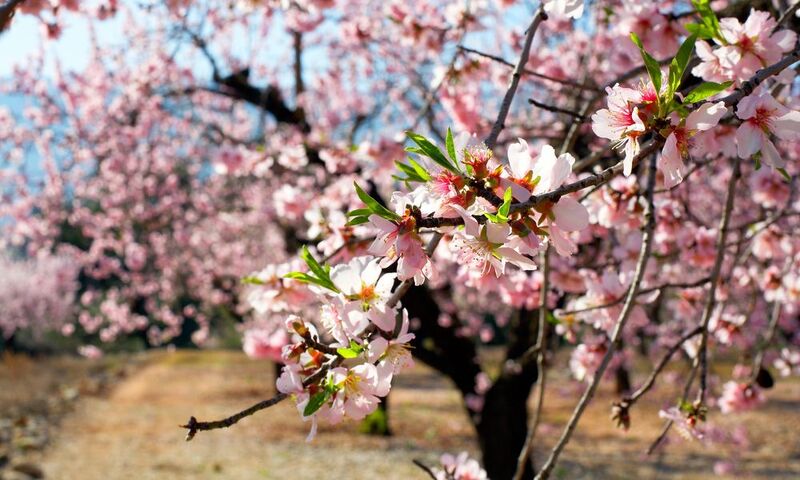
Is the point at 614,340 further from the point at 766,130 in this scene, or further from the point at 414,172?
the point at 414,172

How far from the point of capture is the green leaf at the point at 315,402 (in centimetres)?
93

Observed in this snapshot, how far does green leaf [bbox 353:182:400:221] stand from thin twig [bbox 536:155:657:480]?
0.49 m

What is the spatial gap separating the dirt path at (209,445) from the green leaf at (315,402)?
5.59 meters

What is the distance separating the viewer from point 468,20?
8.52 ft

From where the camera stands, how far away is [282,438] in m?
8.05

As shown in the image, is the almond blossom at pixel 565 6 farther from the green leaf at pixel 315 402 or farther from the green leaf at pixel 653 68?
the green leaf at pixel 315 402

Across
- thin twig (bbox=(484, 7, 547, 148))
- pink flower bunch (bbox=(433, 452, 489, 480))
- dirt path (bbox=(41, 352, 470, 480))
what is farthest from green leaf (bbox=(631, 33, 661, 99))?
dirt path (bbox=(41, 352, 470, 480))

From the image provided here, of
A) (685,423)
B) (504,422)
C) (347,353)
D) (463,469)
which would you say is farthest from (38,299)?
(347,353)

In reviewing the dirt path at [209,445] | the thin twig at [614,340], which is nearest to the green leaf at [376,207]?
the thin twig at [614,340]

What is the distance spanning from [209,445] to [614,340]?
23.1 ft

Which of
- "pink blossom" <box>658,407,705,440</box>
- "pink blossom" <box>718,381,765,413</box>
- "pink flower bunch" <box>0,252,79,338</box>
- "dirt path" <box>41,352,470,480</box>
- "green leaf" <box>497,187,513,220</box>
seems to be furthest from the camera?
"pink flower bunch" <box>0,252,79,338</box>

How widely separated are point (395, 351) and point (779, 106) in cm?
65

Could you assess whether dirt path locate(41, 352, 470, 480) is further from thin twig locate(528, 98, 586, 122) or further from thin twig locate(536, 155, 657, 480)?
thin twig locate(528, 98, 586, 122)

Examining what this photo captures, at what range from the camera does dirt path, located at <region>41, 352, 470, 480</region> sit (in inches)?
255
